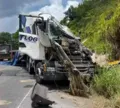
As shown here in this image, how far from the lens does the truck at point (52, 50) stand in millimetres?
15086

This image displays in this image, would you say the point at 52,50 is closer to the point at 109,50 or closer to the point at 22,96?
the point at 22,96

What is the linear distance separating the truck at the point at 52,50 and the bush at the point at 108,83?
1.47m

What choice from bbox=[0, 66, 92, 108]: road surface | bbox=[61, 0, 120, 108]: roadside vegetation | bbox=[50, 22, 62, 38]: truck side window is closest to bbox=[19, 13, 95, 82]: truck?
bbox=[50, 22, 62, 38]: truck side window

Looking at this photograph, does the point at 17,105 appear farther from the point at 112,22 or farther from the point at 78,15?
the point at 78,15

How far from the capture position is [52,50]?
15.6 metres

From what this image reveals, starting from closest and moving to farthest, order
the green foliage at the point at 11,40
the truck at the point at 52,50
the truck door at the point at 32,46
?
the truck at the point at 52,50, the truck door at the point at 32,46, the green foliage at the point at 11,40

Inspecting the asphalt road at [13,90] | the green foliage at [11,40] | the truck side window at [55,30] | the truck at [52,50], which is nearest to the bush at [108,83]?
the truck at [52,50]

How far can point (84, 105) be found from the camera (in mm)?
11469

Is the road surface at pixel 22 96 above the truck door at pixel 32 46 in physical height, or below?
below

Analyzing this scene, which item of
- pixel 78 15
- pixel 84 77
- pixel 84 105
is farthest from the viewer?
pixel 78 15

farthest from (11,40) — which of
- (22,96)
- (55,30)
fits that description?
(22,96)

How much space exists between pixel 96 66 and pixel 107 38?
3717 millimetres

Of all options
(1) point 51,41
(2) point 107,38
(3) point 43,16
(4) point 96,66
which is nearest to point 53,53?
(1) point 51,41

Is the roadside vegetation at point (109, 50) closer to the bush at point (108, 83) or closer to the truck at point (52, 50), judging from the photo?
the bush at point (108, 83)
